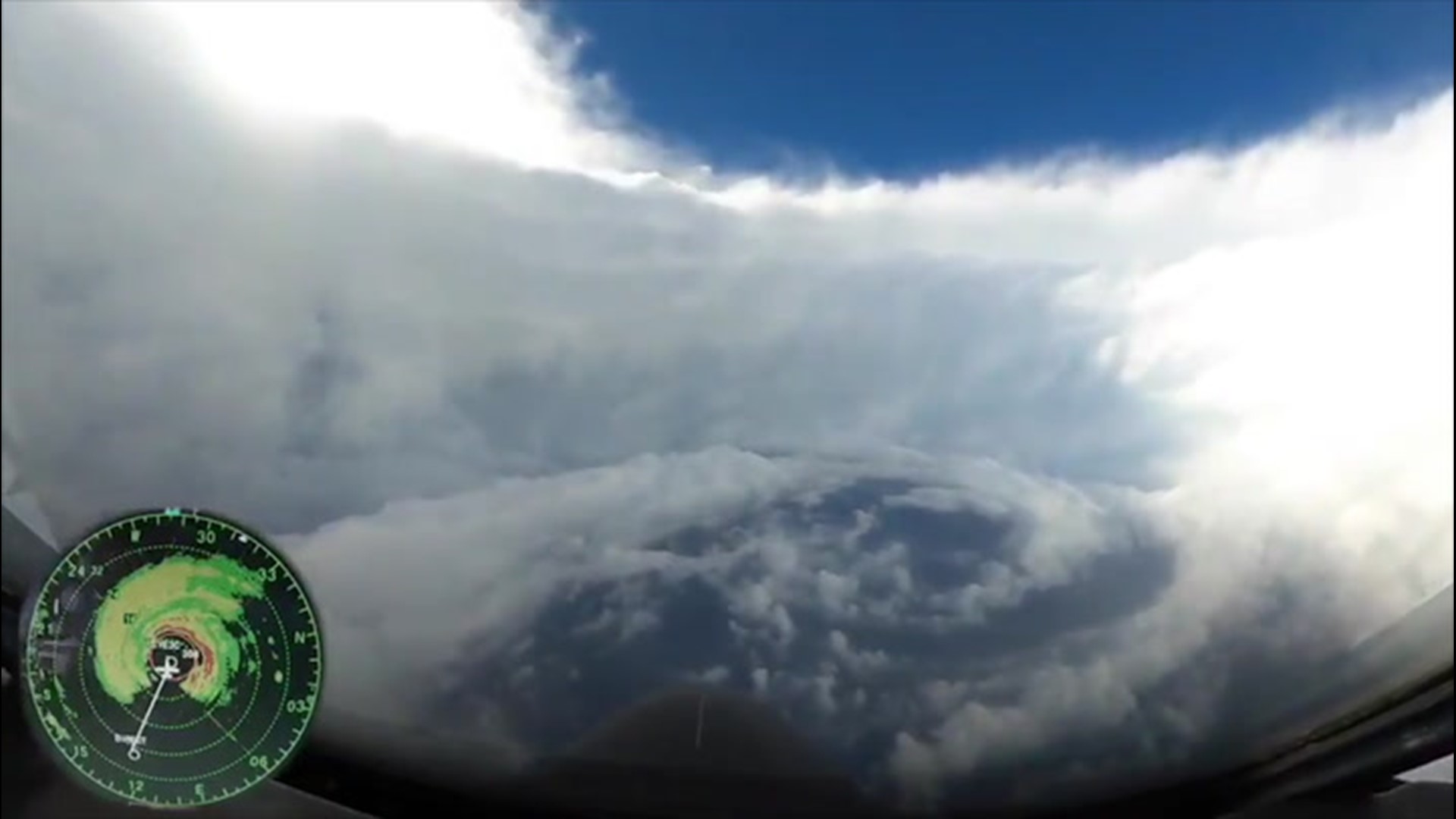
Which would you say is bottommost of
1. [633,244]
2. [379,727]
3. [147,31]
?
[379,727]

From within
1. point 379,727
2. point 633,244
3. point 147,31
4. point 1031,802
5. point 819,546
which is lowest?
point 1031,802

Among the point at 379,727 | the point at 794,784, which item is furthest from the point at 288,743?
the point at 794,784

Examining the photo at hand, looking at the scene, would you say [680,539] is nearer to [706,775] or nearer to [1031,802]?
[706,775]

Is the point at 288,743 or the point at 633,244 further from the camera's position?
the point at 633,244

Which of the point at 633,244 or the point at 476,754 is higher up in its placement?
the point at 633,244

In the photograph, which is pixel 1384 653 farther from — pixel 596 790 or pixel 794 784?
pixel 596 790

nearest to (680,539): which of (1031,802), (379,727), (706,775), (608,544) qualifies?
(608,544)
